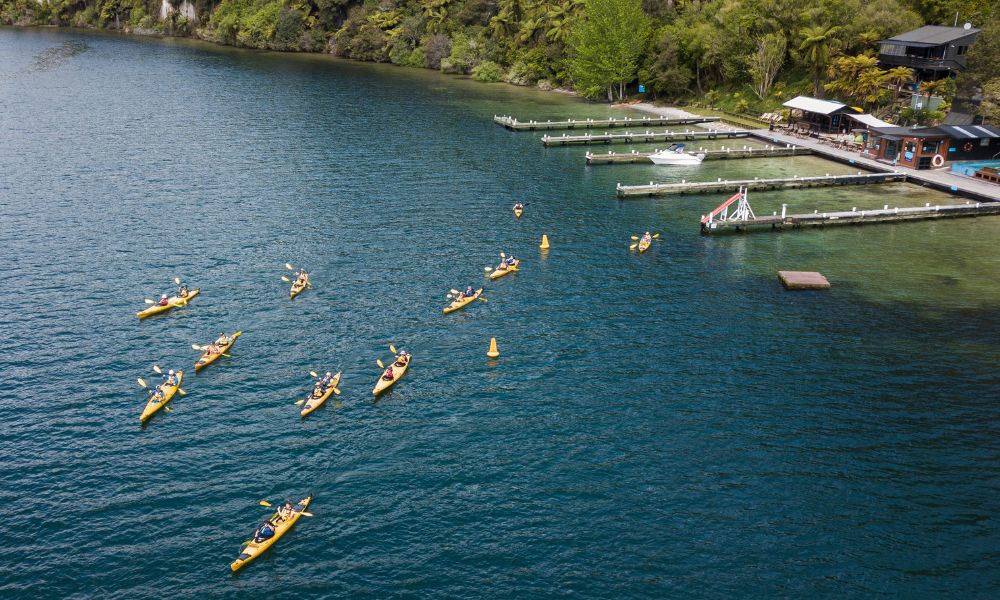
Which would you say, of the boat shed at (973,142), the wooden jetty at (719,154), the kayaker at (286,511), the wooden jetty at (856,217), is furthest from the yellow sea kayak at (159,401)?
the boat shed at (973,142)

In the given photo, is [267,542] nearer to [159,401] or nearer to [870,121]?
[159,401]

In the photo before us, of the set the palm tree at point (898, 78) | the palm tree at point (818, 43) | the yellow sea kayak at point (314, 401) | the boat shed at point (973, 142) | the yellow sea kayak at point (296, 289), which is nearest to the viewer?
→ the yellow sea kayak at point (314, 401)

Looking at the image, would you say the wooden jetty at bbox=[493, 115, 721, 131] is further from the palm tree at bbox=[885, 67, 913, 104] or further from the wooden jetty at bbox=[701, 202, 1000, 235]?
the wooden jetty at bbox=[701, 202, 1000, 235]

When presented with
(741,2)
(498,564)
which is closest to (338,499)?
(498,564)

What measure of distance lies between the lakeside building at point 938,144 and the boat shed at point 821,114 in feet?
35.5

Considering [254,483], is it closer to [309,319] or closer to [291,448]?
[291,448]

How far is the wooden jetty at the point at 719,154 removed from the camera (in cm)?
11831

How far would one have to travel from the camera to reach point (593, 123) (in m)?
140

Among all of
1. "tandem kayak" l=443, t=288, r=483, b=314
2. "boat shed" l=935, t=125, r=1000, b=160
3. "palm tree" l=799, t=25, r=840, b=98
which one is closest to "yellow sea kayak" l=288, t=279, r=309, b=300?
"tandem kayak" l=443, t=288, r=483, b=314

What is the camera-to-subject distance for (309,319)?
6481 centimetres

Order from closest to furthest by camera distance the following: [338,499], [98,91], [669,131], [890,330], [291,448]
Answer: [338,499], [291,448], [890,330], [669,131], [98,91]

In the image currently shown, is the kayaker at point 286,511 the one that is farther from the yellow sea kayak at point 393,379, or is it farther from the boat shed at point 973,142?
the boat shed at point 973,142

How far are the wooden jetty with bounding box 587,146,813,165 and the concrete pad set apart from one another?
49.6 m

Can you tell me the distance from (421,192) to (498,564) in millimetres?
67793
